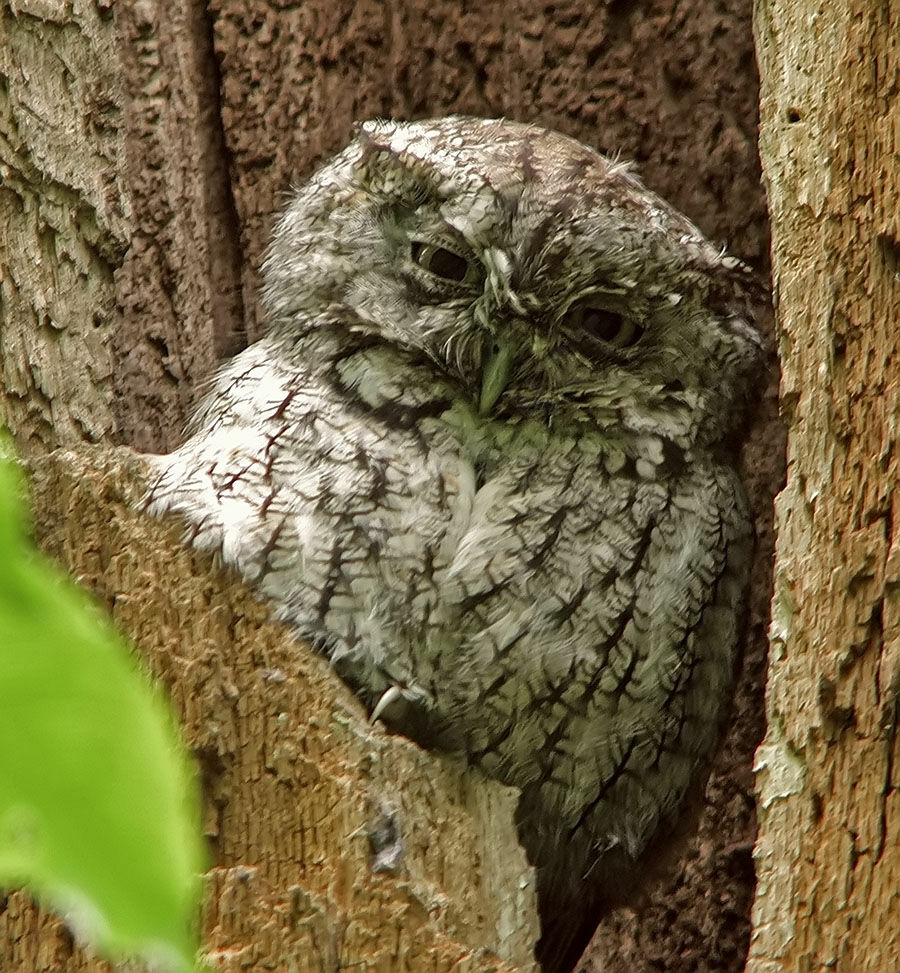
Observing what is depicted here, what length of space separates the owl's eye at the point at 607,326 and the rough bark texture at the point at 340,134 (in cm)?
40

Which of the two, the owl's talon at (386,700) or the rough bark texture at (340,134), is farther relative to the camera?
the rough bark texture at (340,134)

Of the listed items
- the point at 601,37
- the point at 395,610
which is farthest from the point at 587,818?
the point at 601,37

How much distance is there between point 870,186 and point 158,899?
1459 millimetres

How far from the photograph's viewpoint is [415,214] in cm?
211

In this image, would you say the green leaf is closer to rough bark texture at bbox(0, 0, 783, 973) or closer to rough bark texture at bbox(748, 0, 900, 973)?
rough bark texture at bbox(748, 0, 900, 973)

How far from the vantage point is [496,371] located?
2.02 meters

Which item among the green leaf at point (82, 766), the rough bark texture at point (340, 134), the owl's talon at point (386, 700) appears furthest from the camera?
the rough bark texture at point (340, 134)

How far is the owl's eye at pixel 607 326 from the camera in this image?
2.09 m

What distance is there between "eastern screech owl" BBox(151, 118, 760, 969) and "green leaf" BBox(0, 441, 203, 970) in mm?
1491

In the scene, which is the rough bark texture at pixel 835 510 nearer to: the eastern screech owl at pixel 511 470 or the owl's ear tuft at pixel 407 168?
the eastern screech owl at pixel 511 470

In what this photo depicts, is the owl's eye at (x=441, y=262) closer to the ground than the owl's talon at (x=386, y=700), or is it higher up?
higher up

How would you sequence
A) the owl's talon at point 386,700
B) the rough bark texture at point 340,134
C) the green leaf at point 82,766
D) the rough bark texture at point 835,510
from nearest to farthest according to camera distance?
the green leaf at point 82,766
the rough bark texture at point 835,510
the owl's talon at point 386,700
the rough bark texture at point 340,134

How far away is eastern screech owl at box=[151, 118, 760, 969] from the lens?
6.42 feet

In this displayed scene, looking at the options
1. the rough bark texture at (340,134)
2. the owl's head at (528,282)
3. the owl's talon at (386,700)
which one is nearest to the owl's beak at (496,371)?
the owl's head at (528,282)
